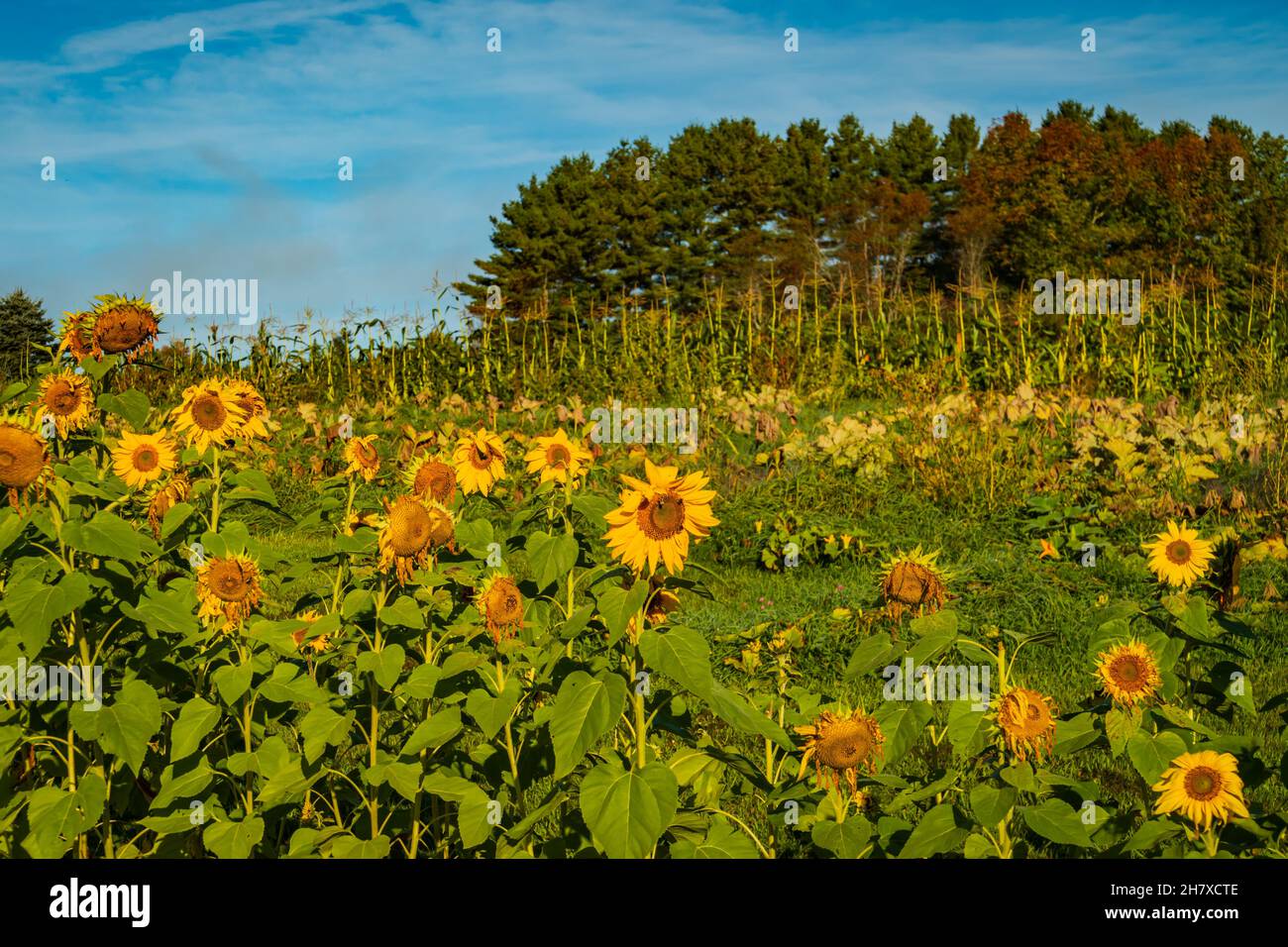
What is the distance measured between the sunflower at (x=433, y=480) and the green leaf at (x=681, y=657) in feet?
3.20

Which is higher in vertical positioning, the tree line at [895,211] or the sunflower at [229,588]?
the tree line at [895,211]

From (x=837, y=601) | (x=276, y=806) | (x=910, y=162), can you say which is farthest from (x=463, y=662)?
(x=910, y=162)

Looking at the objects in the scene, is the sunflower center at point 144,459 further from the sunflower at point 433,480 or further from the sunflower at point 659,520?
the sunflower at point 659,520

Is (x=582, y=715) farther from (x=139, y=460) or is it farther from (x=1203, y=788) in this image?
(x=139, y=460)

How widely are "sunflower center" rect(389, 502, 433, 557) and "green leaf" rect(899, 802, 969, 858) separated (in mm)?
1335

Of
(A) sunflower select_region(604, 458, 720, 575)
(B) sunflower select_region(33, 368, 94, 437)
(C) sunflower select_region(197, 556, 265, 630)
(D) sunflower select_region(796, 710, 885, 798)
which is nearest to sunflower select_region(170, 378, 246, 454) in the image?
(B) sunflower select_region(33, 368, 94, 437)

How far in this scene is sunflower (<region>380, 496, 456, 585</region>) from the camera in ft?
8.93

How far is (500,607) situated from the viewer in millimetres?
2689

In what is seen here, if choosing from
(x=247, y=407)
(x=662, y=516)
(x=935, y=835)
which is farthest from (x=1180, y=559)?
(x=247, y=407)

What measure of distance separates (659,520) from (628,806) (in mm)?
580

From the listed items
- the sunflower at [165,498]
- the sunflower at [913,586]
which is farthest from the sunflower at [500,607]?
the sunflower at [165,498]

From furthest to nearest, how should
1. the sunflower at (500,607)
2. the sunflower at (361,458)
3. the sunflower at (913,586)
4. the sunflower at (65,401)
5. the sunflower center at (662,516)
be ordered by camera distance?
the sunflower at (361,458)
the sunflower at (65,401)
the sunflower at (500,607)
the sunflower at (913,586)
the sunflower center at (662,516)

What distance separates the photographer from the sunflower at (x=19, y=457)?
2.64 meters

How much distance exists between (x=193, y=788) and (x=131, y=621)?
1.58 feet
